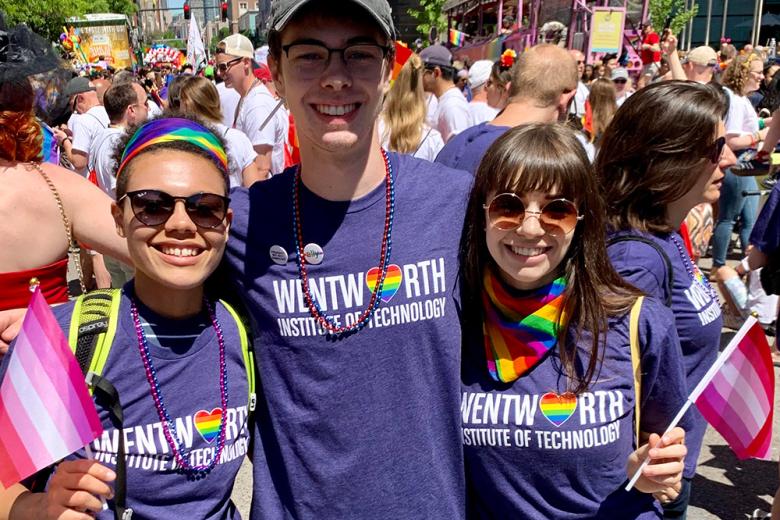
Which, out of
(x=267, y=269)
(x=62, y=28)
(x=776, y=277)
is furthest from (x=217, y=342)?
(x=62, y=28)

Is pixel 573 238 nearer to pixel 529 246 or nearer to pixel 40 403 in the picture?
pixel 529 246

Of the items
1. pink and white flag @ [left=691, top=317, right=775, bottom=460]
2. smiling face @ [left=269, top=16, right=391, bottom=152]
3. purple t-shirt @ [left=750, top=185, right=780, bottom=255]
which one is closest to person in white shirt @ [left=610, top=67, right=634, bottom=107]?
purple t-shirt @ [left=750, top=185, right=780, bottom=255]

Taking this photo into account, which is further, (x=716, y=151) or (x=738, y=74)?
(x=738, y=74)

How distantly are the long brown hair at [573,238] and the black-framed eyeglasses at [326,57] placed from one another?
41cm

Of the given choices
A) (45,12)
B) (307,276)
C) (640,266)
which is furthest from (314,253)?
(45,12)

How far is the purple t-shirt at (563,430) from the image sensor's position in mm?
1811

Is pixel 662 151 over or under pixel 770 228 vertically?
over

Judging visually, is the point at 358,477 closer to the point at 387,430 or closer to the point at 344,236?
the point at 387,430

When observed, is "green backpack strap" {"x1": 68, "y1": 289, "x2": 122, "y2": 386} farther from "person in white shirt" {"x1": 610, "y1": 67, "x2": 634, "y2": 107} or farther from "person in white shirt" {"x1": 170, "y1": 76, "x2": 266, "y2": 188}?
"person in white shirt" {"x1": 610, "y1": 67, "x2": 634, "y2": 107}

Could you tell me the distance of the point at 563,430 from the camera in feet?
5.91

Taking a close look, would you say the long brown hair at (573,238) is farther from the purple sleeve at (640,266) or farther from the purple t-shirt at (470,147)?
the purple t-shirt at (470,147)

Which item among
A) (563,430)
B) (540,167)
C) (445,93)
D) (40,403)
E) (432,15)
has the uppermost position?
(540,167)

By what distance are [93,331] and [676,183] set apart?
177cm

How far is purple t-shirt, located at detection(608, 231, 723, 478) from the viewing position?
212 centimetres
